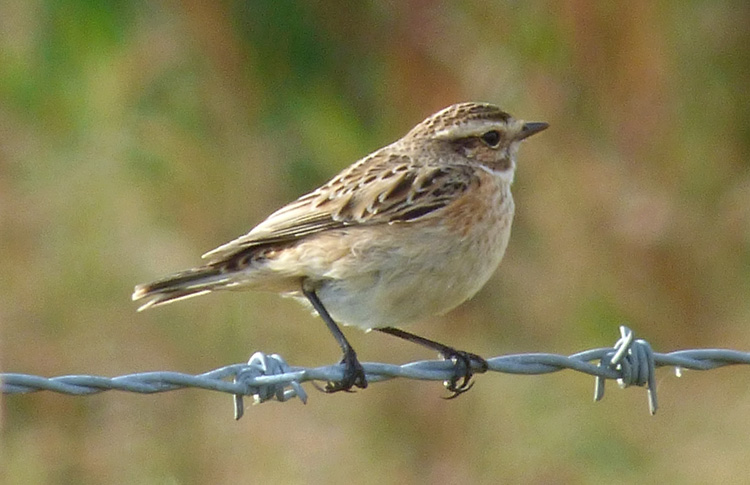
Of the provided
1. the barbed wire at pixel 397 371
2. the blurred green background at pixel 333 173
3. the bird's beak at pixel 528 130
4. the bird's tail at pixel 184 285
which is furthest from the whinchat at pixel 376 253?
the blurred green background at pixel 333 173

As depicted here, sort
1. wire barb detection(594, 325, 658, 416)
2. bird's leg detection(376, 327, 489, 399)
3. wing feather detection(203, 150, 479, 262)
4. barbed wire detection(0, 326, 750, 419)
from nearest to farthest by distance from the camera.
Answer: barbed wire detection(0, 326, 750, 419) → wire barb detection(594, 325, 658, 416) → bird's leg detection(376, 327, 489, 399) → wing feather detection(203, 150, 479, 262)

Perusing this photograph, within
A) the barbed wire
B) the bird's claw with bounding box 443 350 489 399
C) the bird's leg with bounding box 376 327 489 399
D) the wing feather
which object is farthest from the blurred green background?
the barbed wire

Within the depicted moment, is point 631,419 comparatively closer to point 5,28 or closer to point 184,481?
point 184,481

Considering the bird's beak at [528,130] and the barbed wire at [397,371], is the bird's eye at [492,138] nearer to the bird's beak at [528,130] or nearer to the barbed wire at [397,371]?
the bird's beak at [528,130]

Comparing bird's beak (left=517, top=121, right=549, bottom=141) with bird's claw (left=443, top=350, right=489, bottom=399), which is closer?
bird's claw (left=443, top=350, right=489, bottom=399)

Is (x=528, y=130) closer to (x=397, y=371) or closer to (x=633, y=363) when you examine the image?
(x=633, y=363)

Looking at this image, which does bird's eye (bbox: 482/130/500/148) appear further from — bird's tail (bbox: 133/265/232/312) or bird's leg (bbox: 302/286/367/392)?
bird's tail (bbox: 133/265/232/312)
